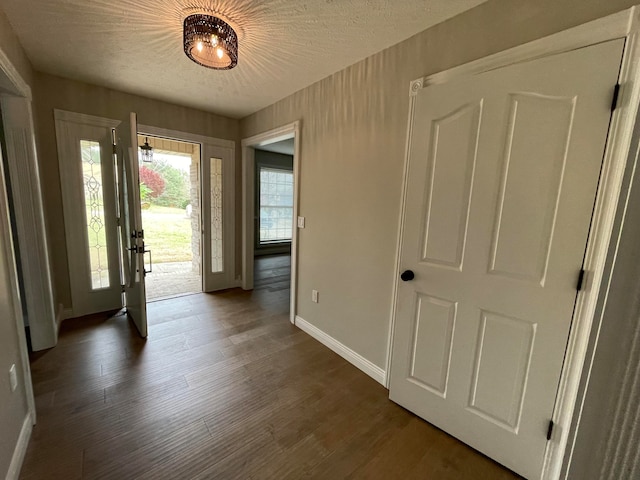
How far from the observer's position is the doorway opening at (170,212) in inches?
185

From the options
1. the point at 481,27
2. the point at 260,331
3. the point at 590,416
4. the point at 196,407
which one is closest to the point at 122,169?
the point at 260,331

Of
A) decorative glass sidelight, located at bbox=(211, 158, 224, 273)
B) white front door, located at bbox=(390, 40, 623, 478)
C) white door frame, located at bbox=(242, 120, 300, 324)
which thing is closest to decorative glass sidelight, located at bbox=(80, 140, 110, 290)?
decorative glass sidelight, located at bbox=(211, 158, 224, 273)

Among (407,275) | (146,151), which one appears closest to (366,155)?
(407,275)

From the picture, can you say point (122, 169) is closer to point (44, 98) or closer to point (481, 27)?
point (44, 98)

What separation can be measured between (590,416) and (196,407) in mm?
2008

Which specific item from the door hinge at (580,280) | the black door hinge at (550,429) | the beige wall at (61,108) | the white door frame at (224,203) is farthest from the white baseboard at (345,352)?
the beige wall at (61,108)

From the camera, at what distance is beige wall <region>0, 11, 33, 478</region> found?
1250 mm

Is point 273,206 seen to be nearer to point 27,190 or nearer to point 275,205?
point 275,205

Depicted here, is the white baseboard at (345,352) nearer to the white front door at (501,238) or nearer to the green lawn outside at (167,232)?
the white front door at (501,238)

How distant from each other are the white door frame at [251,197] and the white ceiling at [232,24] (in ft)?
1.68

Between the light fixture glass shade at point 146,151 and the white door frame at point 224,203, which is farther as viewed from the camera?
the light fixture glass shade at point 146,151

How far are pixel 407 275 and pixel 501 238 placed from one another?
56cm

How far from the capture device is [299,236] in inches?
114

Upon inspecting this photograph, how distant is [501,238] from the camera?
1389 millimetres
